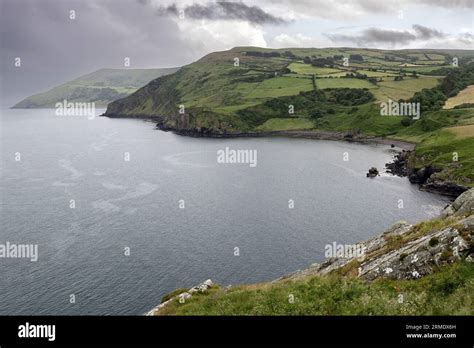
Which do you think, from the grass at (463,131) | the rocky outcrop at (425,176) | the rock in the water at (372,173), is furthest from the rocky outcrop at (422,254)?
the grass at (463,131)

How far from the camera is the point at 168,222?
106m

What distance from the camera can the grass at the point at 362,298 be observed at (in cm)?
2362

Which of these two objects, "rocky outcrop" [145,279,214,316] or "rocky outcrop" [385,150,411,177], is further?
"rocky outcrop" [385,150,411,177]

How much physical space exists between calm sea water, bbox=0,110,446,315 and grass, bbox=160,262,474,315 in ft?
127

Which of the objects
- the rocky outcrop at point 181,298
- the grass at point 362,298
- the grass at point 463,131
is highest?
the grass at point 463,131

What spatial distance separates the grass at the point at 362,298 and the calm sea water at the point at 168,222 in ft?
127

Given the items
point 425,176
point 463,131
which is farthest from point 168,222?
point 463,131

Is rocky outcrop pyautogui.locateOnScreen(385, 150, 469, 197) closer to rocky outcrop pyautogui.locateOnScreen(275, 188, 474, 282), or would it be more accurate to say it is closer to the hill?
rocky outcrop pyautogui.locateOnScreen(275, 188, 474, 282)

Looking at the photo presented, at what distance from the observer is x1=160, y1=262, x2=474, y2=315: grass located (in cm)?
2362

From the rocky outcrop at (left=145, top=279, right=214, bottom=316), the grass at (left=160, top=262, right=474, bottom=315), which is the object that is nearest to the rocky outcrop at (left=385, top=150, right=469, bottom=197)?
the rocky outcrop at (left=145, top=279, right=214, bottom=316)

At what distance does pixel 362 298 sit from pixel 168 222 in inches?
3309

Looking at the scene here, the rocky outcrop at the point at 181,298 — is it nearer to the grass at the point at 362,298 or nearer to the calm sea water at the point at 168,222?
the grass at the point at 362,298
